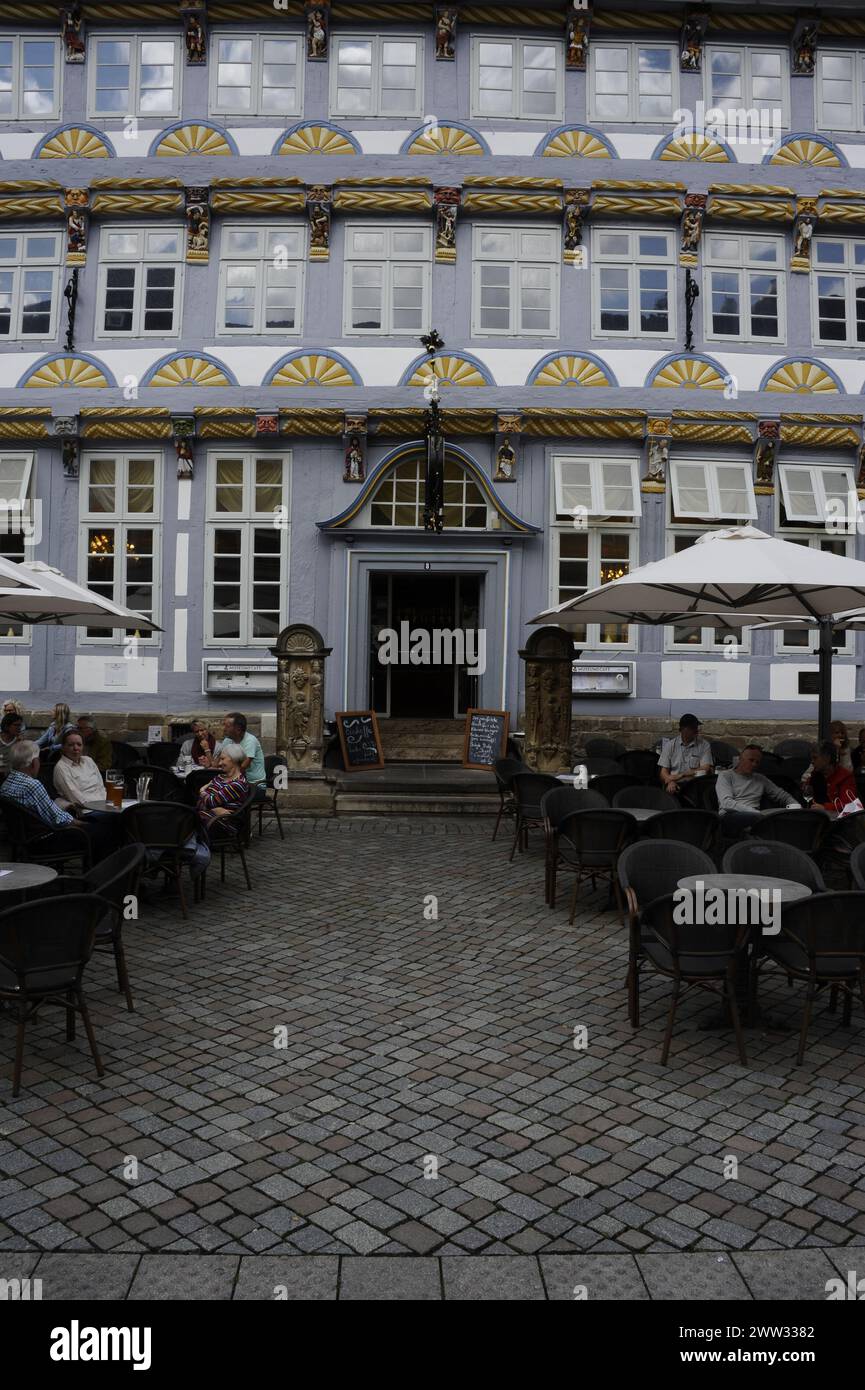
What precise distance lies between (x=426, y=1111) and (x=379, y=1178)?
25.8 inches

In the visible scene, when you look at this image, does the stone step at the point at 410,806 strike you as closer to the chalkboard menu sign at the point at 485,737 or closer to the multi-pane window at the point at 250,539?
the chalkboard menu sign at the point at 485,737

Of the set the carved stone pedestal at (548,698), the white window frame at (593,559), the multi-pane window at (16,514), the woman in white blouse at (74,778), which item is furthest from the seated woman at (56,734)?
the white window frame at (593,559)

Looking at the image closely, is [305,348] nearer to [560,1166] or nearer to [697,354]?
[697,354]

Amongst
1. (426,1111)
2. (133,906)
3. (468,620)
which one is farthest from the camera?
Answer: (468,620)

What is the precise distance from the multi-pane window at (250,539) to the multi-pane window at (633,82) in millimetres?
7842

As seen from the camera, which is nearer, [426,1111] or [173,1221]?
[173,1221]

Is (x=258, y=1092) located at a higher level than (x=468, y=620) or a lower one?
lower

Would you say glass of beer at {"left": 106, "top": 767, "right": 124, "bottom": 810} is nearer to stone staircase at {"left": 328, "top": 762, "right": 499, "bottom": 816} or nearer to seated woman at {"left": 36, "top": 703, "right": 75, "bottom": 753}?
seated woman at {"left": 36, "top": 703, "right": 75, "bottom": 753}

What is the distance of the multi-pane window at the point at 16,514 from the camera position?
16344 mm

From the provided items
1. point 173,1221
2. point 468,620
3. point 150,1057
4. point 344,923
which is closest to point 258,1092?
point 150,1057

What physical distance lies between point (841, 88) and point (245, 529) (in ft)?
40.0

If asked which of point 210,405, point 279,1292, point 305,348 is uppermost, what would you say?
point 305,348

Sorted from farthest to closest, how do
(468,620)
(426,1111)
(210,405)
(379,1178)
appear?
1. (468,620)
2. (210,405)
3. (426,1111)
4. (379,1178)

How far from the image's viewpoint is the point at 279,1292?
11.0 ft
